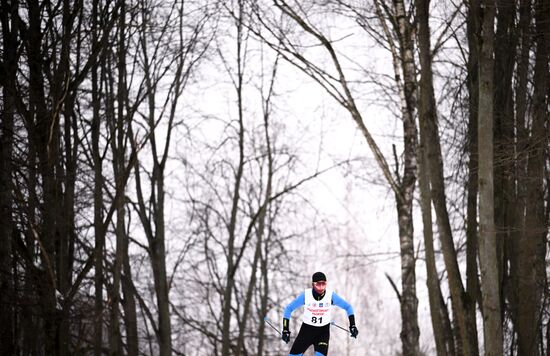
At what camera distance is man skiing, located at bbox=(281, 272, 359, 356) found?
9.62 meters

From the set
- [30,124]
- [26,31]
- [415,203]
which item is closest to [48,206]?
[30,124]

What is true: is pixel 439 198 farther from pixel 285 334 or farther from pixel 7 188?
pixel 7 188

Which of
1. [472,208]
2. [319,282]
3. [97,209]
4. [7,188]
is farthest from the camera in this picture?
[97,209]

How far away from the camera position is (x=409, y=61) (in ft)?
48.4

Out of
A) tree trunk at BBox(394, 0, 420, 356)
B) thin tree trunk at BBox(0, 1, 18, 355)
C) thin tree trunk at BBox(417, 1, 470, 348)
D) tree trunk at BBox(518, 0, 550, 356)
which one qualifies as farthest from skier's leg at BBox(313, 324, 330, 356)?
tree trunk at BBox(518, 0, 550, 356)

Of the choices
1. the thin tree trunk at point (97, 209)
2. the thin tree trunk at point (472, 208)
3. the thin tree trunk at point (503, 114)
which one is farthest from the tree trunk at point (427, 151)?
the thin tree trunk at point (97, 209)

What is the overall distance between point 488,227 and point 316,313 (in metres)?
2.79

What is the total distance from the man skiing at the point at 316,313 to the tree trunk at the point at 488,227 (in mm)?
2085

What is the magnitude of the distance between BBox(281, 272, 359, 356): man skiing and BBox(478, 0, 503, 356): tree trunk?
6.84 ft

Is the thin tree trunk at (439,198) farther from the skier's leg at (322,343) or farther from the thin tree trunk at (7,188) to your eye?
the thin tree trunk at (7,188)

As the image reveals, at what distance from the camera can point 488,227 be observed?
10547mm

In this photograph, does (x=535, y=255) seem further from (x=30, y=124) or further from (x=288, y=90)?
(x=288, y=90)

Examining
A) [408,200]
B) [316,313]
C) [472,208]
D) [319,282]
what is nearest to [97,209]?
[408,200]

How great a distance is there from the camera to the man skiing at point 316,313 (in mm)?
9625
